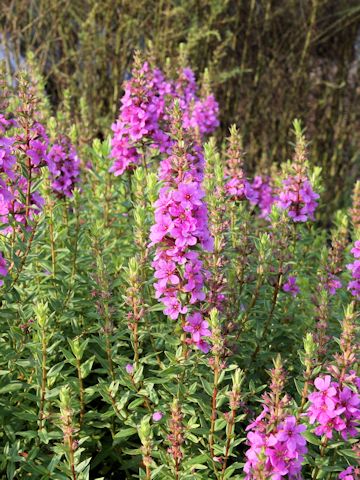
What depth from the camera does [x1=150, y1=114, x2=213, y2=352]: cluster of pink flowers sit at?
99.8 inches

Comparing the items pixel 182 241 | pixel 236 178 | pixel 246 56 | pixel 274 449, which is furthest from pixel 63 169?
pixel 246 56

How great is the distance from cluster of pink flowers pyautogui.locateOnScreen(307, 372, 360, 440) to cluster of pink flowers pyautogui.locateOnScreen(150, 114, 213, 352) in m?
0.52

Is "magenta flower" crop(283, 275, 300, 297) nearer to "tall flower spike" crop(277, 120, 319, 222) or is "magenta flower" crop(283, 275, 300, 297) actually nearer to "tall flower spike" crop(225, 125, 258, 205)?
"tall flower spike" crop(277, 120, 319, 222)

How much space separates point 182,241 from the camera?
253cm

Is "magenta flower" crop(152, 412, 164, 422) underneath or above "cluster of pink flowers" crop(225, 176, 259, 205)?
underneath

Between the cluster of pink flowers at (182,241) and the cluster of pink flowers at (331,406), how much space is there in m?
0.52

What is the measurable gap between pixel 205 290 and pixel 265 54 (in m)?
7.66

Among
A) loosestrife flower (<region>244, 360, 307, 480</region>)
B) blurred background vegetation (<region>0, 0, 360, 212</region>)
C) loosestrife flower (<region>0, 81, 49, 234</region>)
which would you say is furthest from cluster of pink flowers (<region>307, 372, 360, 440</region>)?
blurred background vegetation (<region>0, 0, 360, 212</region>)

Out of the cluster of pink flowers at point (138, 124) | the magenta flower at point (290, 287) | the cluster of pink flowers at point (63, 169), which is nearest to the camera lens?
the magenta flower at point (290, 287)

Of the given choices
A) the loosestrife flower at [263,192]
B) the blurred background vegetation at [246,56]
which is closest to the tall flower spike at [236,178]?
the loosestrife flower at [263,192]

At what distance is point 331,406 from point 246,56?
8.26 metres

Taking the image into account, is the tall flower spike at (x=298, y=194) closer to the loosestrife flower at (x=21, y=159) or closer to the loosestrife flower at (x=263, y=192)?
the loosestrife flower at (x=21, y=159)

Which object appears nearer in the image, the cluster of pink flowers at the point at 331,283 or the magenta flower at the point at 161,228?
the magenta flower at the point at 161,228

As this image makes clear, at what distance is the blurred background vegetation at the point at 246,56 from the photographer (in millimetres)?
8906
